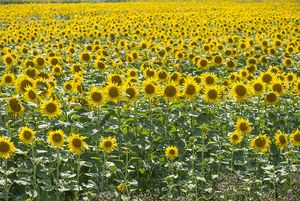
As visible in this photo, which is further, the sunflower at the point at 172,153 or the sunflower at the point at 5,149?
the sunflower at the point at 172,153

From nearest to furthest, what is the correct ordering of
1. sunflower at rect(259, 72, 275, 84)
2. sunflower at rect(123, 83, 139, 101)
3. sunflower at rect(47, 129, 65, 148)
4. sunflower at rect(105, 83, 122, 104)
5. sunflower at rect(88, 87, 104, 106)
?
sunflower at rect(47, 129, 65, 148) → sunflower at rect(88, 87, 104, 106) → sunflower at rect(105, 83, 122, 104) → sunflower at rect(123, 83, 139, 101) → sunflower at rect(259, 72, 275, 84)

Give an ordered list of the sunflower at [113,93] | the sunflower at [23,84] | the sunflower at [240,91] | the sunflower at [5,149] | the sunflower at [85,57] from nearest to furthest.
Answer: the sunflower at [5,149]
the sunflower at [113,93]
the sunflower at [23,84]
the sunflower at [240,91]
the sunflower at [85,57]

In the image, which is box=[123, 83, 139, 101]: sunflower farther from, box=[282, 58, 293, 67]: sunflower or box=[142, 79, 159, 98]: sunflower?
box=[282, 58, 293, 67]: sunflower

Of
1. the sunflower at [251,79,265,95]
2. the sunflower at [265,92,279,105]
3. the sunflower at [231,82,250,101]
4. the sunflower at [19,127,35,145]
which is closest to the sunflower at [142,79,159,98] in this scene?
the sunflower at [231,82,250,101]

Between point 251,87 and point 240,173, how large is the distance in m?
1.47

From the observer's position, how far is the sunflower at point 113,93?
6.15m

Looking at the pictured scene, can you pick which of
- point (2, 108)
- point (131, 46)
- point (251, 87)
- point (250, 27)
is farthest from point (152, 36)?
point (2, 108)

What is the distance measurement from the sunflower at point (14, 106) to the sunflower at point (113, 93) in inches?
41.5

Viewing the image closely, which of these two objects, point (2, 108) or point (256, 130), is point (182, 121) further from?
point (2, 108)

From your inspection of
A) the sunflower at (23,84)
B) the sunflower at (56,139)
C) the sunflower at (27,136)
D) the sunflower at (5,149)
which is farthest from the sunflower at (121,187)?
the sunflower at (23,84)

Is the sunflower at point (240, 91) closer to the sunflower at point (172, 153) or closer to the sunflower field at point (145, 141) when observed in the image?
the sunflower field at point (145, 141)

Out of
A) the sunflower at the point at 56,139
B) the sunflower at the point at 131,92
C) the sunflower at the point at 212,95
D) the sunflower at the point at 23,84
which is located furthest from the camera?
the sunflower at the point at 212,95

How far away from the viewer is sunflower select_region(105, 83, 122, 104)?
20.2ft

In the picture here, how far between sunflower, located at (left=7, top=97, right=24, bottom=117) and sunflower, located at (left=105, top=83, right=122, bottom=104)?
1.05 meters
